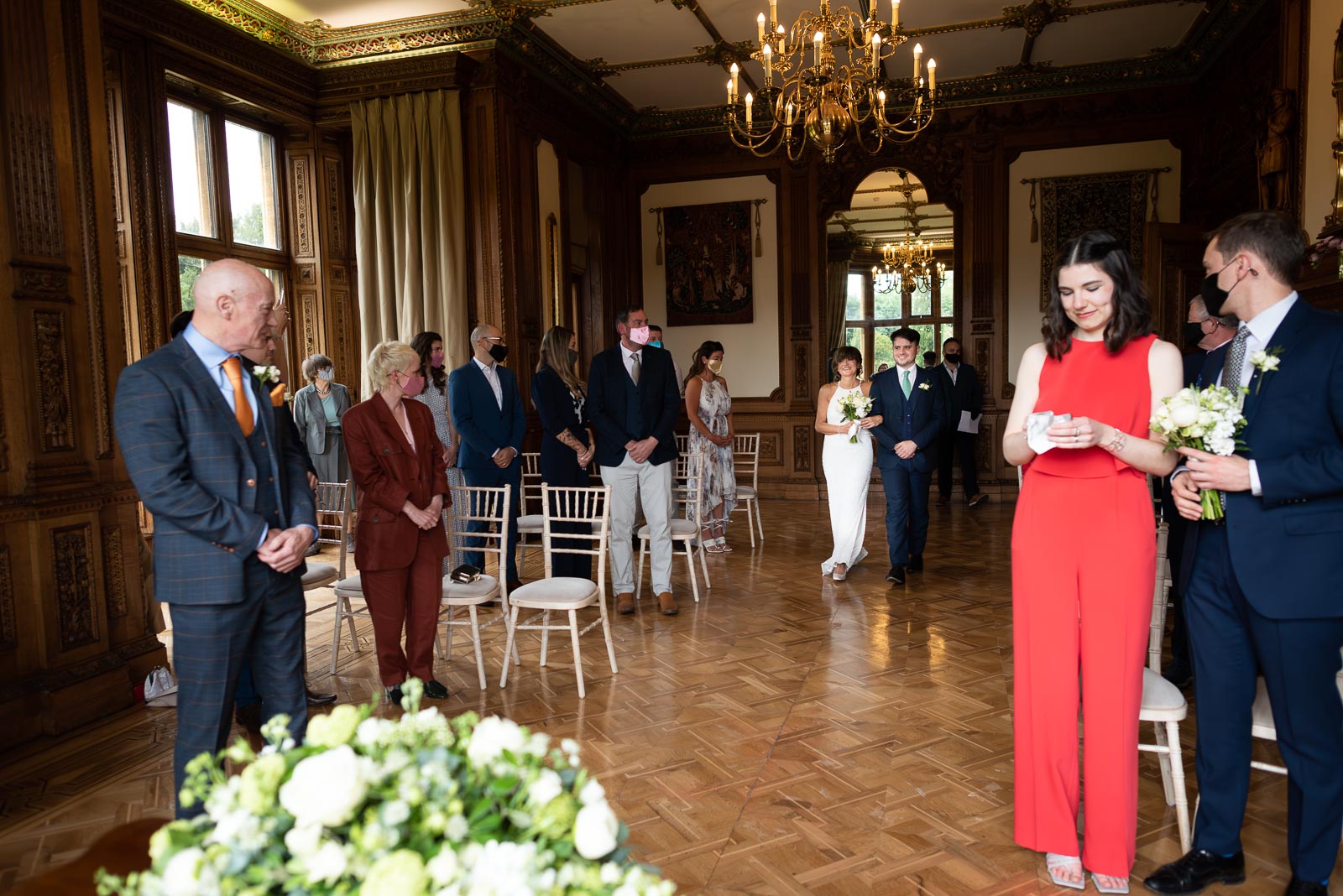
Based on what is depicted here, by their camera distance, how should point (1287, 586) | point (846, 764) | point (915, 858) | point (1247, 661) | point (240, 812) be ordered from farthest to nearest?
point (846, 764), point (915, 858), point (1247, 661), point (1287, 586), point (240, 812)

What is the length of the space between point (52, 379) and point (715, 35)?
21.4 feet

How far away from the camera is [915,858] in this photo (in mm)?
2670

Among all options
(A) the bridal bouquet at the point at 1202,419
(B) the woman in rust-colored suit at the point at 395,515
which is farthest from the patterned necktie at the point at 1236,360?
(B) the woman in rust-colored suit at the point at 395,515

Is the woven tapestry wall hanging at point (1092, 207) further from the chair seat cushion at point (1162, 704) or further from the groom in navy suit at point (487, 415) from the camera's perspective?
the chair seat cushion at point (1162, 704)

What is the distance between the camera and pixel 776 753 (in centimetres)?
345

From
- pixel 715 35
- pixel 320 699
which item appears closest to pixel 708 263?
pixel 715 35

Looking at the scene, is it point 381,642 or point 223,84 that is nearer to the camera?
point 381,642

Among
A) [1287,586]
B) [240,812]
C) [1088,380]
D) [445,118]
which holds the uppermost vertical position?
[445,118]

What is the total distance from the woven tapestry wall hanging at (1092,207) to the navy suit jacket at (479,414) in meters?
6.75

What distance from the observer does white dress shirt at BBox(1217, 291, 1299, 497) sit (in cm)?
224

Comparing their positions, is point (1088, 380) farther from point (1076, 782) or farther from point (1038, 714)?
point (1076, 782)

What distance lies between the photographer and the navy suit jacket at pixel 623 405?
544 cm

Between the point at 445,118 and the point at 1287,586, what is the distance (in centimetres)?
724

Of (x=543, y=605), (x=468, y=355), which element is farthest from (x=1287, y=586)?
(x=468, y=355)
